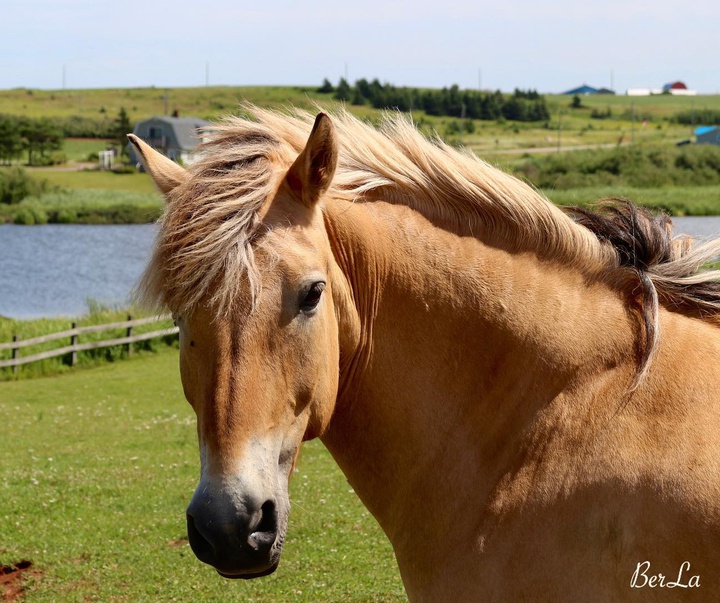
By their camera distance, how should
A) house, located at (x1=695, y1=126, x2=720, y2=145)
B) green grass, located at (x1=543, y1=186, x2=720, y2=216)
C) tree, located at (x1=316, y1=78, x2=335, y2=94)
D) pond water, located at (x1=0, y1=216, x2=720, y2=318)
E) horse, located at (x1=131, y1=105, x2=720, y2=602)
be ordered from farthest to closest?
tree, located at (x1=316, y1=78, x2=335, y2=94)
house, located at (x1=695, y1=126, x2=720, y2=145)
green grass, located at (x1=543, y1=186, x2=720, y2=216)
pond water, located at (x1=0, y1=216, x2=720, y2=318)
horse, located at (x1=131, y1=105, x2=720, y2=602)

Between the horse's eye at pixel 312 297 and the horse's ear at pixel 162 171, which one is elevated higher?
the horse's ear at pixel 162 171

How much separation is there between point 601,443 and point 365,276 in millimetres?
970

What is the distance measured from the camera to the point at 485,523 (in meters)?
2.68

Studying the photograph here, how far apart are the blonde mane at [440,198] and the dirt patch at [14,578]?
4.76 m

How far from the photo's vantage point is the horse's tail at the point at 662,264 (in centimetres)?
291

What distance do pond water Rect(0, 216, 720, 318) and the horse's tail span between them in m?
21.7

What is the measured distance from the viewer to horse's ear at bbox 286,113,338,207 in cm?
261

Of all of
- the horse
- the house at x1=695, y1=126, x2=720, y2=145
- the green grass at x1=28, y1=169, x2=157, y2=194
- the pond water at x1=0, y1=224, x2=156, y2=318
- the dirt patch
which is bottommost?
the pond water at x1=0, y1=224, x2=156, y2=318

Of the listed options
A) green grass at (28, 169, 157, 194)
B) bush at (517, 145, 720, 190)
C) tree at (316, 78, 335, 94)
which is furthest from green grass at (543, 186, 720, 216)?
tree at (316, 78, 335, 94)

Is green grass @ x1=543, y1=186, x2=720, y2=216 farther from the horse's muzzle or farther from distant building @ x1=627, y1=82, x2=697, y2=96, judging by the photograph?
→ distant building @ x1=627, y1=82, x2=697, y2=96

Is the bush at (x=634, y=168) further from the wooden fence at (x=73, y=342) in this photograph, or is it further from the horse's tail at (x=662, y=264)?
the horse's tail at (x=662, y=264)

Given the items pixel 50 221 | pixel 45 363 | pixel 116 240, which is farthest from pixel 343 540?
pixel 50 221

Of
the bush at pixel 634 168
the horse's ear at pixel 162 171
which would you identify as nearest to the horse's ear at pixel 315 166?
the horse's ear at pixel 162 171

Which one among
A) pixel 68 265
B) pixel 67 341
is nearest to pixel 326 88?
pixel 68 265
